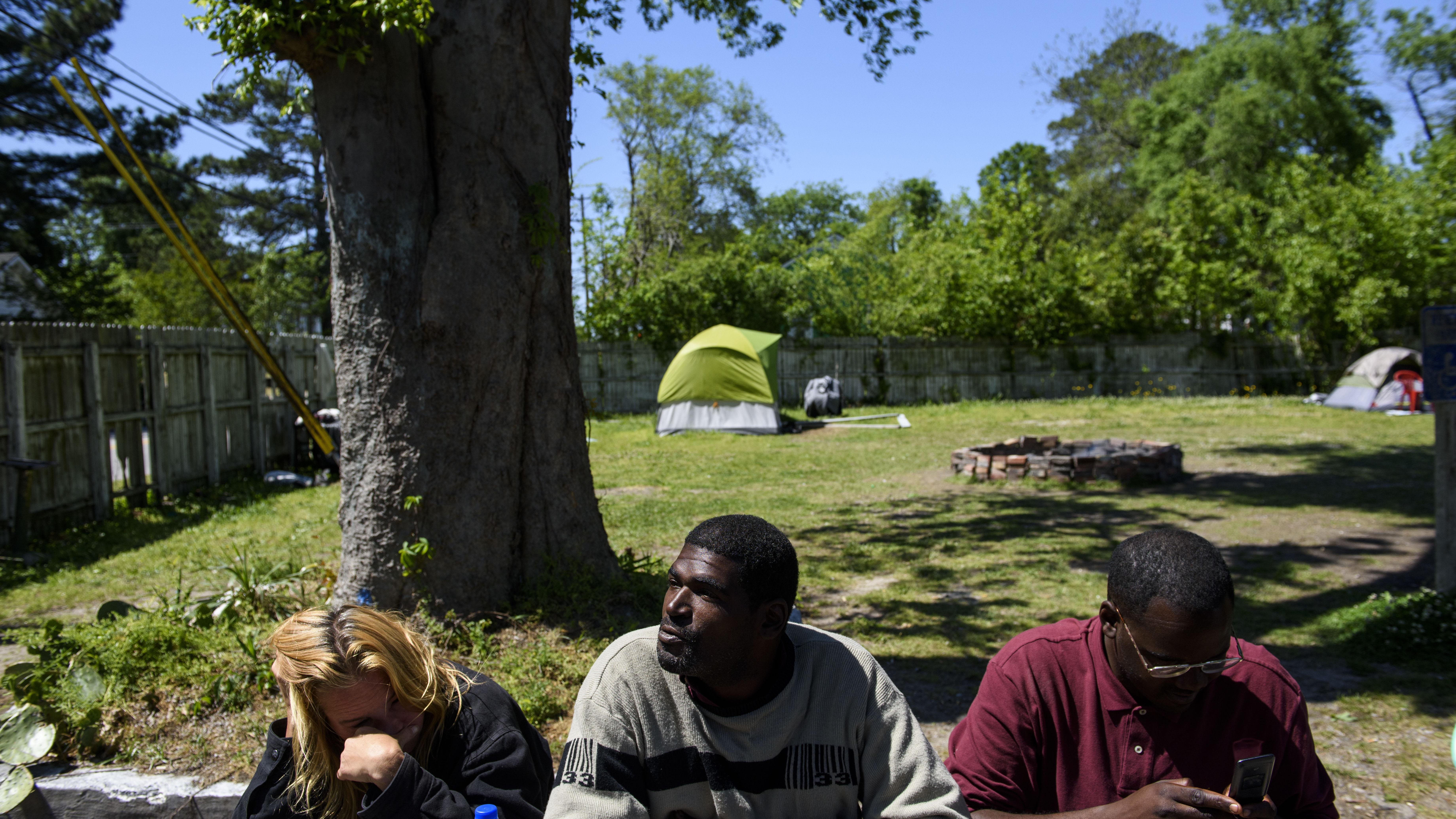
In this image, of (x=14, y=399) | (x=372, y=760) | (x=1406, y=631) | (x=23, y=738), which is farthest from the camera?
(x=14, y=399)

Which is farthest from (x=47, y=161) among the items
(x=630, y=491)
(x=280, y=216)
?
(x=630, y=491)

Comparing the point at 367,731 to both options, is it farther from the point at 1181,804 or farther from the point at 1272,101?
the point at 1272,101

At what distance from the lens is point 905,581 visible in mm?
6867

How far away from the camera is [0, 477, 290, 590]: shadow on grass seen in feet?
25.1

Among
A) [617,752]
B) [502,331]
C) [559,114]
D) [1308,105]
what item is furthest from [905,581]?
[1308,105]

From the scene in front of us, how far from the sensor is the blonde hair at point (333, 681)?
2.20 m

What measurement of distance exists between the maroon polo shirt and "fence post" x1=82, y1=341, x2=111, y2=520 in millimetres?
10107

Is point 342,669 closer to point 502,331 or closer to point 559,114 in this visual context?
point 502,331

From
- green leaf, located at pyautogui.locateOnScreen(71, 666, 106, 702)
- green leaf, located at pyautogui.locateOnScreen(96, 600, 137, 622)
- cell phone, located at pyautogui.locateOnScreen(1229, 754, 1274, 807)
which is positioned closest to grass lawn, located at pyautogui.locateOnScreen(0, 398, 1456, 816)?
green leaf, located at pyautogui.locateOnScreen(71, 666, 106, 702)

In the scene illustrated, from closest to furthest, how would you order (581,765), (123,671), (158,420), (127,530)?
(581,765), (123,671), (127,530), (158,420)

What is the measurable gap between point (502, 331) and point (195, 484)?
8702mm

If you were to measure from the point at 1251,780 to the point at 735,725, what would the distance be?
3.72ft

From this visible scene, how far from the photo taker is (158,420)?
34.4ft

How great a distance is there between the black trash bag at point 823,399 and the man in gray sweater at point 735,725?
63.1 feet
